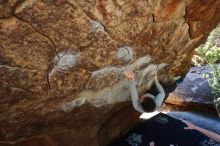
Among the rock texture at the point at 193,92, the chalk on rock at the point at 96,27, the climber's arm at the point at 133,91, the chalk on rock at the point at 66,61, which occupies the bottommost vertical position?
the rock texture at the point at 193,92

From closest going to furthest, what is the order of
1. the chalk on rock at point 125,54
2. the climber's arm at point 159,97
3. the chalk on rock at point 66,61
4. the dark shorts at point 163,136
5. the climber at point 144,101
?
the chalk on rock at point 66,61, the chalk on rock at point 125,54, the climber at point 144,101, the climber's arm at point 159,97, the dark shorts at point 163,136

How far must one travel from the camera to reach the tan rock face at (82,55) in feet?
9.18

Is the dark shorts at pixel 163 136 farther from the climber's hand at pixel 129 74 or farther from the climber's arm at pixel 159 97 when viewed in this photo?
the climber's hand at pixel 129 74

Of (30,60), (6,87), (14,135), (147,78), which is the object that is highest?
(30,60)

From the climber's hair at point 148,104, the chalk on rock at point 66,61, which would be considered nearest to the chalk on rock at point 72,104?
the chalk on rock at point 66,61

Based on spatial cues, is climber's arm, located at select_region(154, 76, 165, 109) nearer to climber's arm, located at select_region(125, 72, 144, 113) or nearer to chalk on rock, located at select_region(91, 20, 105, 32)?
climber's arm, located at select_region(125, 72, 144, 113)

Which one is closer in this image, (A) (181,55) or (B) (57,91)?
(B) (57,91)

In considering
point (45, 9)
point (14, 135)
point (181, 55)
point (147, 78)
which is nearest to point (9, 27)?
point (45, 9)

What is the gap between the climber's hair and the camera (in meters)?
4.06

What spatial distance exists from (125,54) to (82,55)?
0.59 metres

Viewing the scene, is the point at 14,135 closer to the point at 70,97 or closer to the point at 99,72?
the point at 70,97

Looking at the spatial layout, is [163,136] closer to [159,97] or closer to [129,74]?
[159,97]

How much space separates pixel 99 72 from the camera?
358cm

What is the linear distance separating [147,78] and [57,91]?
1439 millimetres
